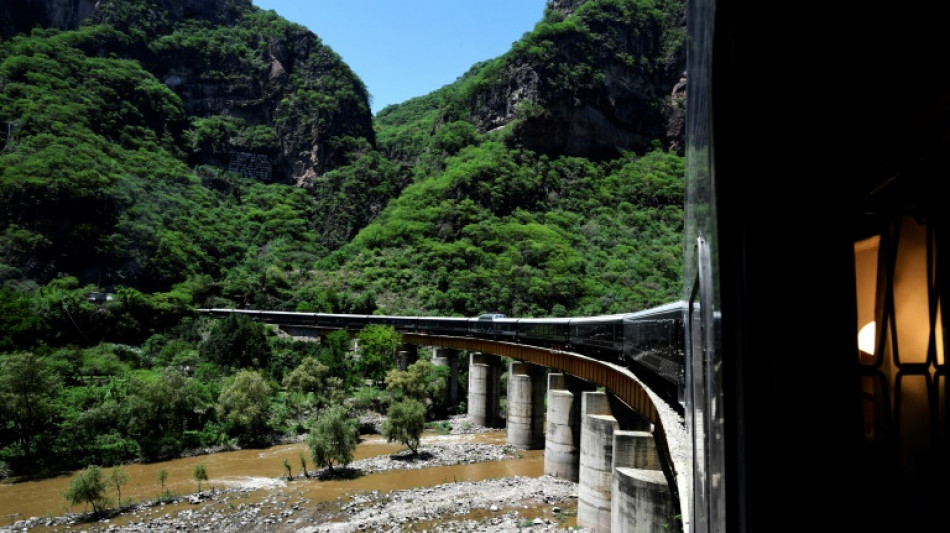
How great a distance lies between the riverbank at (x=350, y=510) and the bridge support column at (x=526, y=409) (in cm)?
498

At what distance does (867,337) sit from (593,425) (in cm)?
1485

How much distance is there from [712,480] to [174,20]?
123 metres

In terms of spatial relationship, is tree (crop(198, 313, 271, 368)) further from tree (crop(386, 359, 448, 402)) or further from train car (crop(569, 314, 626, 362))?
train car (crop(569, 314, 626, 362))

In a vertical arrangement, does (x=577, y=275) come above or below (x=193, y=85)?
below

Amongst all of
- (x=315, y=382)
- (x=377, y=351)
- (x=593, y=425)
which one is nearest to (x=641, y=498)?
(x=593, y=425)

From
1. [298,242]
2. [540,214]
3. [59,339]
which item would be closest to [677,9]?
[540,214]

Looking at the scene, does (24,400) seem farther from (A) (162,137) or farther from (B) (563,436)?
(A) (162,137)

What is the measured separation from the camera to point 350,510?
1744 cm

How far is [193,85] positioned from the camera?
9831 cm

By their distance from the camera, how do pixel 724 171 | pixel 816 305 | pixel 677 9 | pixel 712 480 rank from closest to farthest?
pixel 816 305 < pixel 724 171 < pixel 712 480 < pixel 677 9

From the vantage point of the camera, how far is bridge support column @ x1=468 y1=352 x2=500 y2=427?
3119 centimetres

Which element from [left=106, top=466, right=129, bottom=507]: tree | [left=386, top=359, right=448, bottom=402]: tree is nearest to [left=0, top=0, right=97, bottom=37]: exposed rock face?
[left=386, top=359, right=448, bottom=402]: tree

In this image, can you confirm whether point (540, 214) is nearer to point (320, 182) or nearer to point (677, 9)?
point (320, 182)

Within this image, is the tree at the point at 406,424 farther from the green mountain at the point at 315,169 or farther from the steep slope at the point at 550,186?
the steep slope at the point at 550,186
